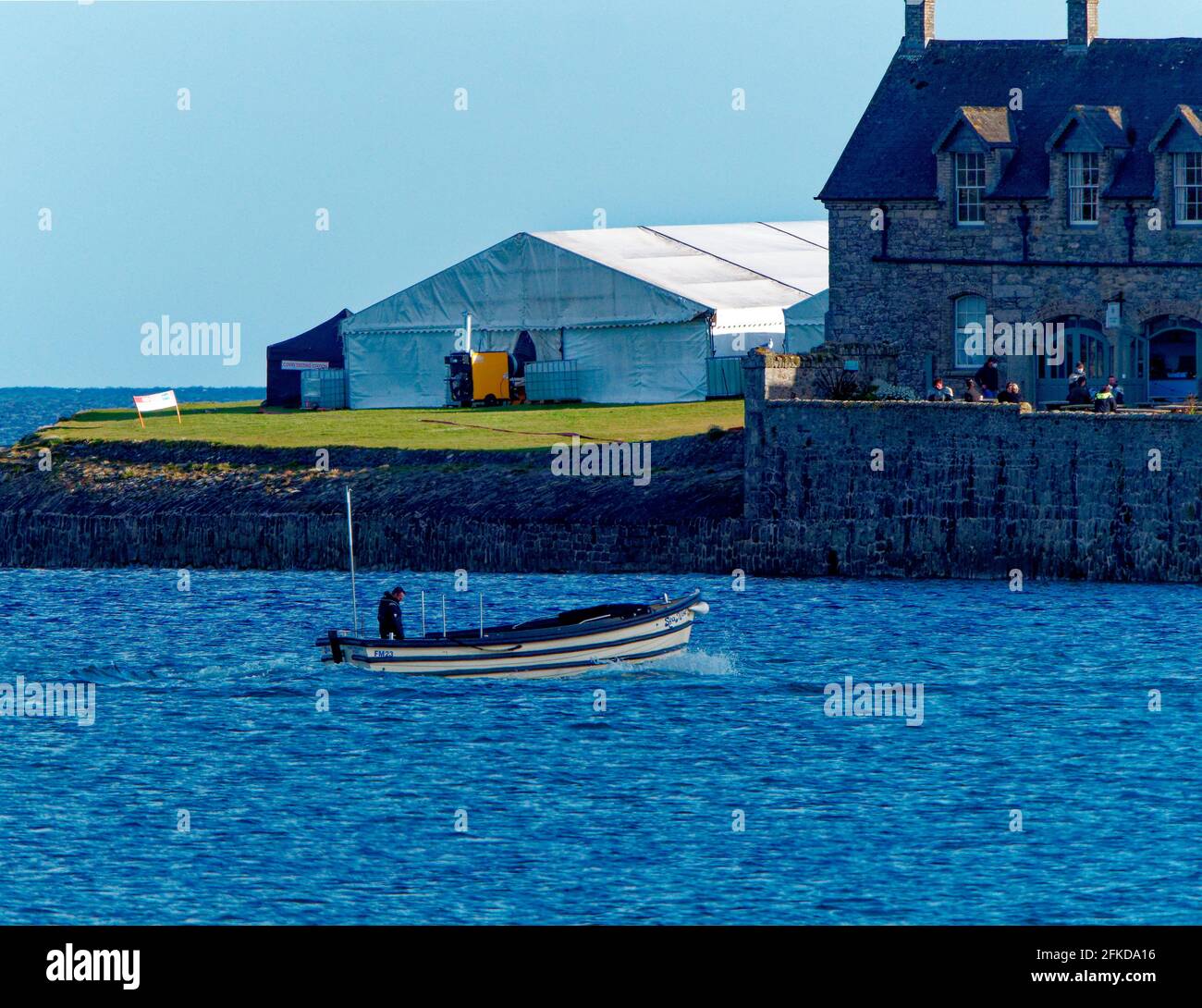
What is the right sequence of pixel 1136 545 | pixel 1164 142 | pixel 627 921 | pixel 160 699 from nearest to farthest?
pixel 627 921 → pixel 160 699 → pixel 1136 545 → pixel 1164 142

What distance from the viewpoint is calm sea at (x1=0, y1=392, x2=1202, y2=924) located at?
1240 inches

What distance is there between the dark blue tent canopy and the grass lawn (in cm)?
350

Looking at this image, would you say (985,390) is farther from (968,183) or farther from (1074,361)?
(968,183)

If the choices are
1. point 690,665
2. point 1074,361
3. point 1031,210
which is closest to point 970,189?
point 1031,210

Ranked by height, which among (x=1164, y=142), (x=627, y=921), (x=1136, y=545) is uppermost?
(x=1164, y=142)

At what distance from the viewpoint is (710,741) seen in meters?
40.7

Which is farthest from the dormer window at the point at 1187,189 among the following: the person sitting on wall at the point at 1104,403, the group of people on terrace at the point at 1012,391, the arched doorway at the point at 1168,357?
the person sitting on wall at the point at 1104,403

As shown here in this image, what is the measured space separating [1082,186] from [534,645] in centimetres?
2364

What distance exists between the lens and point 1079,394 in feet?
180

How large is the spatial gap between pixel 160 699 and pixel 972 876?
62.2ft

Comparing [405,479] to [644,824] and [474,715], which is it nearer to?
[474,715]

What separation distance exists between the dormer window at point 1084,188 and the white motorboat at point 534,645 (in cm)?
2039
